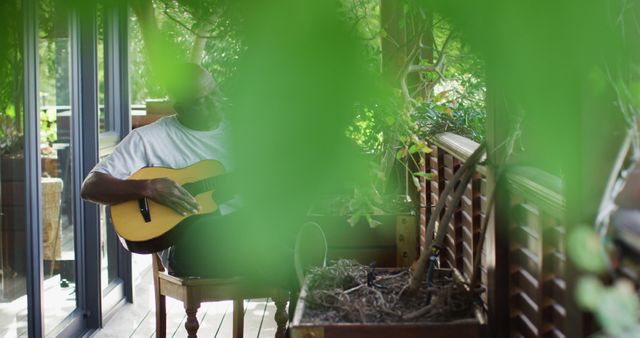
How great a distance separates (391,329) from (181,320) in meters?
2.66

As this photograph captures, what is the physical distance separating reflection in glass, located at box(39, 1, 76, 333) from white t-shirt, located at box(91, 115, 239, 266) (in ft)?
1.93

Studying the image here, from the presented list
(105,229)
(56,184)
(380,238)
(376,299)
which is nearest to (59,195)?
(56,184)

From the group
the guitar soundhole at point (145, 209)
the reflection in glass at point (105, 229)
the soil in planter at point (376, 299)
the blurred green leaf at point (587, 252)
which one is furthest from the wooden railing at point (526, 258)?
the reflection in glass at point (105, 229)

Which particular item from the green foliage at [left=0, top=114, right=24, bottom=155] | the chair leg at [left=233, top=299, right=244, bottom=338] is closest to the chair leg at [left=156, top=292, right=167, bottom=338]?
the chair leg at [left=233, top=299, right=244, bottom=338]

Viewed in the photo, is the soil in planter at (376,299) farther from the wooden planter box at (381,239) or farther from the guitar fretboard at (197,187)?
the wooden planter box at (381,239)

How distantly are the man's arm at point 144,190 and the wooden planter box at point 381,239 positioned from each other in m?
0.92

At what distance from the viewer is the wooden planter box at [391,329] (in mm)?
1562

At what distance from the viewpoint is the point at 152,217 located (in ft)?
8.84

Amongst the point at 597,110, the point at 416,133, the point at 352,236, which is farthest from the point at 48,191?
the point at 597,110

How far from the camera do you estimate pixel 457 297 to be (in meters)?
1.66

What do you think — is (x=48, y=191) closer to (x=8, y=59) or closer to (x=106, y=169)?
(x=106, y=169)

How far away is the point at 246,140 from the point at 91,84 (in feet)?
11.0

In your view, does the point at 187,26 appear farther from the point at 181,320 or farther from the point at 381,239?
the point at 181,320

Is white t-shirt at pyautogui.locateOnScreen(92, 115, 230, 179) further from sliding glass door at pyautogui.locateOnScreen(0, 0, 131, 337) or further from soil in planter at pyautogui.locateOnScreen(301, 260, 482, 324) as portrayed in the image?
soil in planter at pyautogui.locateOnScreen(301, 260, 482, 324)
